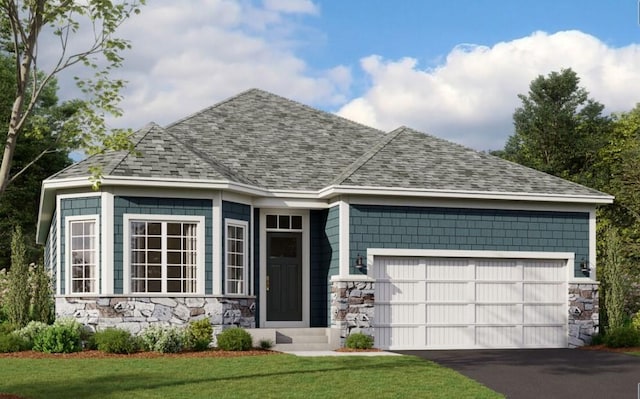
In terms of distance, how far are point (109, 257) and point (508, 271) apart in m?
8.57

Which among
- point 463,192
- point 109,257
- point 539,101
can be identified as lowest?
point 109,257

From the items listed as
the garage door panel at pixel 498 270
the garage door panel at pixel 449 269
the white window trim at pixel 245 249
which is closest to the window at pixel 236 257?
the white window trim at pixel 245 249

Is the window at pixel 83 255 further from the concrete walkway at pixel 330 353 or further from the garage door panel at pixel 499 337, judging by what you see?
the garage door panel at pixel 499 337

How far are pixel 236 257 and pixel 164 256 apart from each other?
168cm

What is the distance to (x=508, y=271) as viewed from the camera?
19.1 m

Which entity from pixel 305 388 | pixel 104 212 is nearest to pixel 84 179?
pixel 104 212

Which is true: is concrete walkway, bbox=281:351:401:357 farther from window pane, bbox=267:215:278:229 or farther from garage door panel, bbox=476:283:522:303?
window pane, bbox=267:215:278:229

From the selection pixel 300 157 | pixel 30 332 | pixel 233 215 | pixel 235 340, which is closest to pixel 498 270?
pixel 300 157

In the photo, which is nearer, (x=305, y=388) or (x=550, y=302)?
(x=305, y=388)

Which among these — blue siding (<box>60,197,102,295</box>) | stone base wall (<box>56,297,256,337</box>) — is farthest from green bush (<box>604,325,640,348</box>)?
blue siding (<box>60,197,102,295</box>)

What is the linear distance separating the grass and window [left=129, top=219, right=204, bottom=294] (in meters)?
2.28

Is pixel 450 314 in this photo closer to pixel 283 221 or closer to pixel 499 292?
pixel 499 292

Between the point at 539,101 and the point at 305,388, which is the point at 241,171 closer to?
the point at 305,388

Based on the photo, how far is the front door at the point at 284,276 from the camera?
19.2 m
